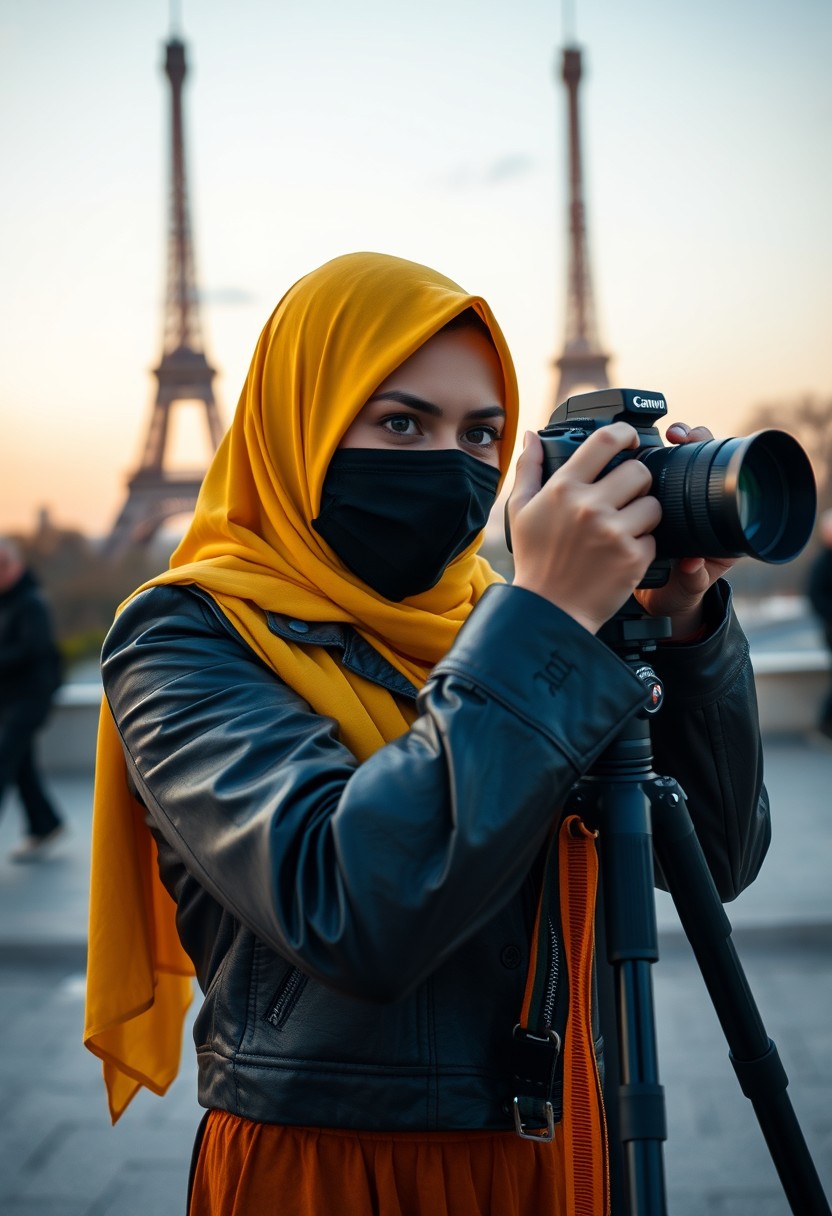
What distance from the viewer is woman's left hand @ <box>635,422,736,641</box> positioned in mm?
1187

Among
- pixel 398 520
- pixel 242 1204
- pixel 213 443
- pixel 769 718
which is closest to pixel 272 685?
pixel 398 520

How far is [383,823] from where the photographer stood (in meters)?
0.90

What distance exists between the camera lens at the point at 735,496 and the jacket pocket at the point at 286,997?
1.84 ft

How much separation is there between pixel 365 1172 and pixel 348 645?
22.0 inches

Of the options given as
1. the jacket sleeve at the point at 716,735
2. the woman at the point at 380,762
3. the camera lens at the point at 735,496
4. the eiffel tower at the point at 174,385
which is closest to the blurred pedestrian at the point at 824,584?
the woman at the point at 380,762

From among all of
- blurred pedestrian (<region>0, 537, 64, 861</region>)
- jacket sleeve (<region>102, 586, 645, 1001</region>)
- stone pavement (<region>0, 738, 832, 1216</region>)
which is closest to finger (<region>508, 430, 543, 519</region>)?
jacket sleeve (<region>102, 586, 645, 1001</region>)

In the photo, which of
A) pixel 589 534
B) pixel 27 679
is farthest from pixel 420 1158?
pixel 27 679

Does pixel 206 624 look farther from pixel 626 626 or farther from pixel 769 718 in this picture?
pixel 769 718

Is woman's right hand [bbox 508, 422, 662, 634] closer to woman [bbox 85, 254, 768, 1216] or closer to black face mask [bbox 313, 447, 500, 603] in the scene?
woman [bbox 85, 254, 768, 1216]

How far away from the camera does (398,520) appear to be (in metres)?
1.32

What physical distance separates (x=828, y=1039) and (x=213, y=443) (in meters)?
15.2

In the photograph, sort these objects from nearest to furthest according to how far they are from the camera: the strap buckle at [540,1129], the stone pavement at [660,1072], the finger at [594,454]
→ 1. the finger at [594,454]
2. the strap buckle at [540,1129]
3. the stone pavement at [660,1072]

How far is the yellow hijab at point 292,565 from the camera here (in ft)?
4.12

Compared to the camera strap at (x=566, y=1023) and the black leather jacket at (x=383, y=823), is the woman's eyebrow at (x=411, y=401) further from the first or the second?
the camera strap at (x=566, y=1023)
